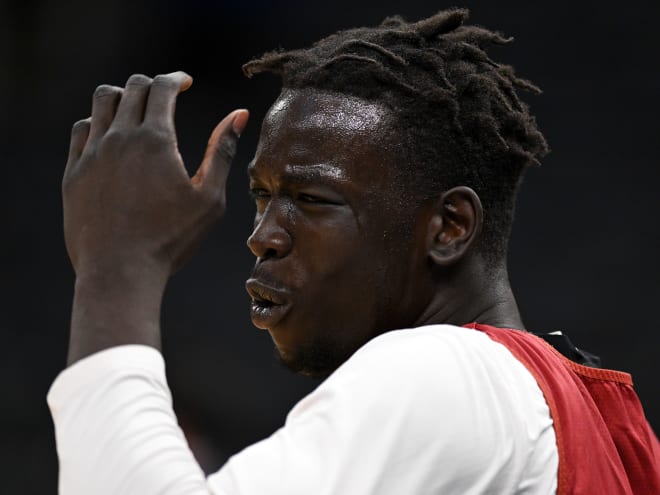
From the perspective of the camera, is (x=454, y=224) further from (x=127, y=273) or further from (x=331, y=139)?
(x=127, y=273)

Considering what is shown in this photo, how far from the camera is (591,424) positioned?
64.5 inches

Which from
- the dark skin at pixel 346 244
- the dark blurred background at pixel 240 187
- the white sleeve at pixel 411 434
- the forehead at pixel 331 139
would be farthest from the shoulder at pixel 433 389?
the dark blurred background at pixel 240 187

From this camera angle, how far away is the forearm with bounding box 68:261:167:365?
139 cm

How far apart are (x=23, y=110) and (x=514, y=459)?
4712 mm

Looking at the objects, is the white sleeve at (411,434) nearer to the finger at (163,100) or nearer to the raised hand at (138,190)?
the raised hand at (138,190)

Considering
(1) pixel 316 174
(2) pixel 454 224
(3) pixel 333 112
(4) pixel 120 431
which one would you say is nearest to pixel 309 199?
(1) pixel 316 174

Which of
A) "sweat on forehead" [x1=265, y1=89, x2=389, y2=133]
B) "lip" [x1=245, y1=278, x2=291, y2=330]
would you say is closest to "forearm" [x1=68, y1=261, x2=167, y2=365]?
"lip" [x1=245, y1=278, x2=291, y2=330]

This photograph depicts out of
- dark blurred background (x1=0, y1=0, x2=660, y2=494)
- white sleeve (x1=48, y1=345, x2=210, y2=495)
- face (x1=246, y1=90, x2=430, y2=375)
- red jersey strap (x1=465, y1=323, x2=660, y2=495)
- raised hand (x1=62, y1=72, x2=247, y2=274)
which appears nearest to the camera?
white sleeve (x1=48, y1=345, x2=210, y2=495)

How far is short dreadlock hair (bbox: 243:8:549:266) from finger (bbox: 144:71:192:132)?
48 cm

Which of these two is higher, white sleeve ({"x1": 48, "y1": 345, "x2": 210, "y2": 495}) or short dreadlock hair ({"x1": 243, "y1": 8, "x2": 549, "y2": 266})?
short dreadlock hair ({"x1": 243, "y1": 8, "x2": 549, "y2": 266})

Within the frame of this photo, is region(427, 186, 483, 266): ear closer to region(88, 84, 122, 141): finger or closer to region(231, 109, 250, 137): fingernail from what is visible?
region(231, 109, 250, 137): fingernail

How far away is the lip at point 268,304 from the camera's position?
186 centimetres

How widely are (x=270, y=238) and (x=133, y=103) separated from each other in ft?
1.43

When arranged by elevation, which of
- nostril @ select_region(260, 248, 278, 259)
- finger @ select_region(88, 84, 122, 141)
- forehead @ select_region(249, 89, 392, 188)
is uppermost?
finger @ select_region(88, 84, 122, 141)
